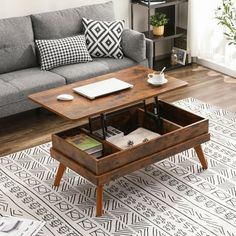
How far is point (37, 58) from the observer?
191 inches

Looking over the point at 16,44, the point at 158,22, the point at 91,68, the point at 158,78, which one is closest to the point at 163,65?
the point at 158,22

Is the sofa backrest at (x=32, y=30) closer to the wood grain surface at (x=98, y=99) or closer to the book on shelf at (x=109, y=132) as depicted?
the wood grain surface at (x=98, y=99)

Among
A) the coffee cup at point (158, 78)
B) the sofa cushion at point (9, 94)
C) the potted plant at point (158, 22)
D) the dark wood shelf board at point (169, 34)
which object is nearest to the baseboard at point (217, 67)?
the dark wood shelf board at point (169, 34)

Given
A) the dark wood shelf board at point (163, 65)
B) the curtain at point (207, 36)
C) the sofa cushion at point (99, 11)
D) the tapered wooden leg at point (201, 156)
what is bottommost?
the dark wood shelf board at point (163, 65)

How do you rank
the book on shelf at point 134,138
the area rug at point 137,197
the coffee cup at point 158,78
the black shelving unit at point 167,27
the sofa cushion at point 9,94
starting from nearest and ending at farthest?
the area rug at point 137,197, the book on shelf at point 134,138, the coffee cup at point 158,78, the sofa cushion at point 9,94, the black shelving unit at point 167,27

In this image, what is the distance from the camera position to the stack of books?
137 inches

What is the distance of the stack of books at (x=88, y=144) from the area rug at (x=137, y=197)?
301 mm

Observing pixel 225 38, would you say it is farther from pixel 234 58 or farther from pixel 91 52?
pixel 91 52

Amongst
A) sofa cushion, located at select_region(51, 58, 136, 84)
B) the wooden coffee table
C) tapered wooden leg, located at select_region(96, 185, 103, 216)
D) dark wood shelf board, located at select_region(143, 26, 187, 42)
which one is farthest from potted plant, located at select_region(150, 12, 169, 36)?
tapered wooden leg, located at select_region(96, 185, 103, 216)

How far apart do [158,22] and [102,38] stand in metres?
0.78

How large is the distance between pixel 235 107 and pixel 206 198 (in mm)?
1461

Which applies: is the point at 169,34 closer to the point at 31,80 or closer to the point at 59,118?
the point at 59,118

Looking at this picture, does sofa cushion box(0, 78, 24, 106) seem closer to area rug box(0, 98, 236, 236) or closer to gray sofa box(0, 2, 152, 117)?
gray sofa box(0, 2, 152, 117)

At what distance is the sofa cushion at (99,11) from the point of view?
5.10 metres
